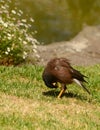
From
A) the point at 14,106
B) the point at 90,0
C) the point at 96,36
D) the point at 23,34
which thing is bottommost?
the point at 90,0

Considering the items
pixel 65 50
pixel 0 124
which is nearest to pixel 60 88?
pixel 0 124

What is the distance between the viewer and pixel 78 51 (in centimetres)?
1641

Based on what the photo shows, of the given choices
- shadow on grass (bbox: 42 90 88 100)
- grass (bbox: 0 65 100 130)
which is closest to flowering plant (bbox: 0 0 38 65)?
grass (bbox: 0 65 100 130)

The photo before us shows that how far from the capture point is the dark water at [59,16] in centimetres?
2061

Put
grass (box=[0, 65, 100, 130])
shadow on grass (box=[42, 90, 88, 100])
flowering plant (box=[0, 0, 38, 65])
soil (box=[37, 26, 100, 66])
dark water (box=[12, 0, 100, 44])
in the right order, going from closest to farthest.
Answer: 1. grass (box=[0, 65, 100, 130])
2. shadow on grass (box=[42, 90, 88, 100])
3. flowering plant (box=[0, 0, 38, 65])
4. soil (box=[37, 26, 100, 66])
5. dark water (box=[12, 0, 100, 44])

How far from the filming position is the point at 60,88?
9.12 meters

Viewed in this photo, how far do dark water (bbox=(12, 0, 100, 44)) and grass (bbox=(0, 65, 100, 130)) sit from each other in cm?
873

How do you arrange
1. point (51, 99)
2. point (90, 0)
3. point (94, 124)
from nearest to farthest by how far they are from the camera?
point (94, 124) → point (51, 99) → point (90, 0)

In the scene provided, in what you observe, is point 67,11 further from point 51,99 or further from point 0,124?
point 0,124

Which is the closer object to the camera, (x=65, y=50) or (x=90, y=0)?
(x=65, y=50)

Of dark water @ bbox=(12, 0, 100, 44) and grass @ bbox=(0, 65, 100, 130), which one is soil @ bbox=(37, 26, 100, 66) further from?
grass @ bbox=(0, 65, 100, 130)

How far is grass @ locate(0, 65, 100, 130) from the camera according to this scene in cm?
721

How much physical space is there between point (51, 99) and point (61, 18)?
48.4ft

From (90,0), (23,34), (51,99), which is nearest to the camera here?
(51,99)
